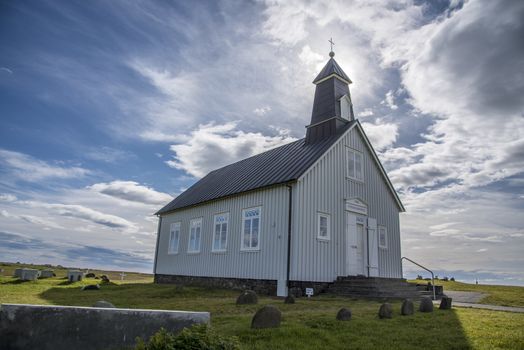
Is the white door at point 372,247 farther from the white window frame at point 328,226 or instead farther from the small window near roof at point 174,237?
the small window near roof at point 174,237

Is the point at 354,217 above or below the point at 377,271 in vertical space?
above

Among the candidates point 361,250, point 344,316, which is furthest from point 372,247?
point 344,316

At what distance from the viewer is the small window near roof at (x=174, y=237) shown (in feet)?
76.8

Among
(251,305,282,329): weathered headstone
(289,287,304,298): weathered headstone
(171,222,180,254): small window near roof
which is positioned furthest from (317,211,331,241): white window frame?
(171,222,180,254): small window near roof

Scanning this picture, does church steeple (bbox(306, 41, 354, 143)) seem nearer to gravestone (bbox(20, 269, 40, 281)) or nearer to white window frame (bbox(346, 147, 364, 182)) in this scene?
white window frame (bbox(346, 147, 364, 182))

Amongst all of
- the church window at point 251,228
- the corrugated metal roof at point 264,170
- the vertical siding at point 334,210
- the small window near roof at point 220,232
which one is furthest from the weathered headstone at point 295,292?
the small window near roof at point 220,232

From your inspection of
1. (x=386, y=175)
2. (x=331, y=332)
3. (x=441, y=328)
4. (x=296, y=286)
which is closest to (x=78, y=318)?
(x=331, y=332)

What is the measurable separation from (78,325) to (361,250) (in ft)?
46.8

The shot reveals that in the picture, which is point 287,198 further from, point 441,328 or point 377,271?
point 441,328

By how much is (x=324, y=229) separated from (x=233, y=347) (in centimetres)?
1253

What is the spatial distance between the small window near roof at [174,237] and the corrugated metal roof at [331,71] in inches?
468

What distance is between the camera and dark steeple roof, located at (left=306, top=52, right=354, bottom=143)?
19.1 meters

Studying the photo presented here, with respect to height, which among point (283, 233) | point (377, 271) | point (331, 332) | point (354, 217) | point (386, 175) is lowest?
point (331, 332)

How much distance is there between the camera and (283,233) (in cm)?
1511
